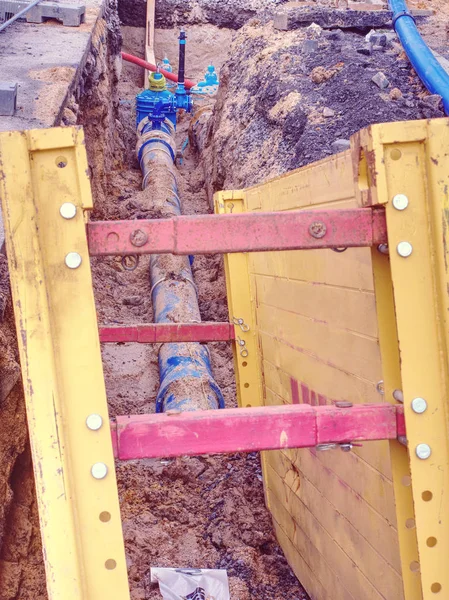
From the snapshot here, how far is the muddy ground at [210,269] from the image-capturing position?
9.15ft

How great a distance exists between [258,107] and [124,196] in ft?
7.08

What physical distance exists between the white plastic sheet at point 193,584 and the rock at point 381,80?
4560 mm

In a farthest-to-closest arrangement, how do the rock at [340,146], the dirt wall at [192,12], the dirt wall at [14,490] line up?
1. the dirt wall at [192,12]
2. the rock at [340,146]
3. the dirt wall at [14,490]

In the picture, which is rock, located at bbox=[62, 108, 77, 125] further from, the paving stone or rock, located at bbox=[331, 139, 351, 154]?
rock, located at bbox=[331, 139, 351, 154]

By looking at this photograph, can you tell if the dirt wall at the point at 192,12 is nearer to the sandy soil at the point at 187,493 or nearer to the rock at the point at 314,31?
the rock at the point at 314,31

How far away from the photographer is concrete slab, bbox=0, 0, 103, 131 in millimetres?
4500

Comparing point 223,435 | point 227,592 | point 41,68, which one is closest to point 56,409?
point 223,435

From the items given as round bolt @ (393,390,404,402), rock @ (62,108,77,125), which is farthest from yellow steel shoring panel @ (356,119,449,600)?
rock @ (62,108,77,125)

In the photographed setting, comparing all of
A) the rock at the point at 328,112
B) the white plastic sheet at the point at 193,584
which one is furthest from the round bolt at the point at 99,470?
the rock at the point at 328,112

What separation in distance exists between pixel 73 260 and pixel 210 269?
5.64m

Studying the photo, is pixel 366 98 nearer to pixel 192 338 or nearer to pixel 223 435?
pixel 192 338

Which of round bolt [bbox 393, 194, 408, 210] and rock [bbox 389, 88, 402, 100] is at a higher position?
rock [bbox 389, 88, 402, 100]

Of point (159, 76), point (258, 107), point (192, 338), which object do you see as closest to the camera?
point (192, 338)

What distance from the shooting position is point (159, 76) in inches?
393
